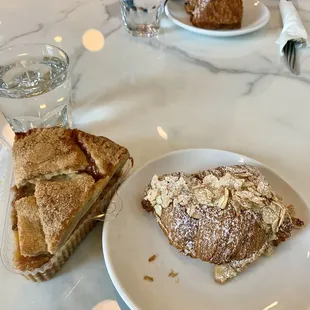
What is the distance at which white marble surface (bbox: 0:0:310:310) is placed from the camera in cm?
71

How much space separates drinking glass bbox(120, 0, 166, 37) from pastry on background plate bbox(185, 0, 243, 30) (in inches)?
4.2

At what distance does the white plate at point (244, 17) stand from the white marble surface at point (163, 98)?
1.2 inches

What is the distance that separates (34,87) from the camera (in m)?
0.92

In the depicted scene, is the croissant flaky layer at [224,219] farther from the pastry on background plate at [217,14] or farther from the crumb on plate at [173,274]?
the pastry on background plate at [217,14]

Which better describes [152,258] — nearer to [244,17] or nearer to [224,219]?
[224,219]

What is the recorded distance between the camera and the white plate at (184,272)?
65 centimetres

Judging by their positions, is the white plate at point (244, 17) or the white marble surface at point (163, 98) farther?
the white plate at point (244, 17)

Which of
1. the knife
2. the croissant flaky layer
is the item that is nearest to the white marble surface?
the knife

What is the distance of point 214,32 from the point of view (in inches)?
48.0

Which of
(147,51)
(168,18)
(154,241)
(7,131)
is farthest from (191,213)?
(168,18)

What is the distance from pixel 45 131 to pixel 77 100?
277 mm

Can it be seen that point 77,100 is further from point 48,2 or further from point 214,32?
point 48,2

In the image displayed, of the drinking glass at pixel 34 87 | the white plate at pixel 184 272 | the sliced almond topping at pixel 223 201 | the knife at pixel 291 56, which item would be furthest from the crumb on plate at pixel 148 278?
the knife at pixel 291 56

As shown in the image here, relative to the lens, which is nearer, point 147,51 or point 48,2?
point 147,51
